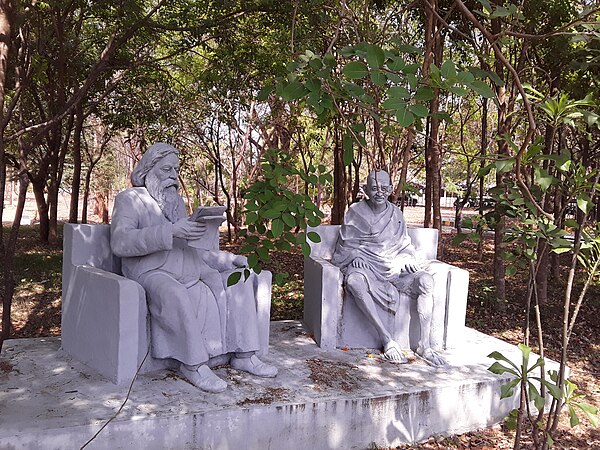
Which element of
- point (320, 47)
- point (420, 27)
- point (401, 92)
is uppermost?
point (420, 27)

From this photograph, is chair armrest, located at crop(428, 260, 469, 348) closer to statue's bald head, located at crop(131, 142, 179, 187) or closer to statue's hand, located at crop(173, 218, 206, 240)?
statue's hand, located at crop(173, 218, 206, 240)

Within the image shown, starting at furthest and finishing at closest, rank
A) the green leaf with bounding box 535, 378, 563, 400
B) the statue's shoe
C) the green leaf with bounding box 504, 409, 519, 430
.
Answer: the statue's shoe → the green leaf with bounding box 504, 409, 519, 430 → the green leaf with bounding box 535, 378, 563, 400

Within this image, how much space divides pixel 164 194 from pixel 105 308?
976mm

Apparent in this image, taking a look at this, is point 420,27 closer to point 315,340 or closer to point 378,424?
point 315,340

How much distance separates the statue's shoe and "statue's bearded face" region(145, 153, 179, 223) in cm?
120

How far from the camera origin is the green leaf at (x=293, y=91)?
205 centimetres

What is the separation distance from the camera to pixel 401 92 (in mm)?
1780

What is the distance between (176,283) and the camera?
394 centimetres

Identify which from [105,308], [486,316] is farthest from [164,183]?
[486,316]

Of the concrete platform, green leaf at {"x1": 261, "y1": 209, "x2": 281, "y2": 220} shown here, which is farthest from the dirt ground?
green leaf at {"x1": 261, "y1": 209, "x2": 281, "y2": 220}

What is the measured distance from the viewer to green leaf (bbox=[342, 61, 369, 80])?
1.87m

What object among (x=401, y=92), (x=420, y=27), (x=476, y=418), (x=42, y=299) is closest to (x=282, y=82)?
(x=401, y=92)

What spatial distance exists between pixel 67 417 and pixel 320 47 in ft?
19.9

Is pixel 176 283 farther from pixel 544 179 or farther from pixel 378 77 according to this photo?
pixel 544 179
